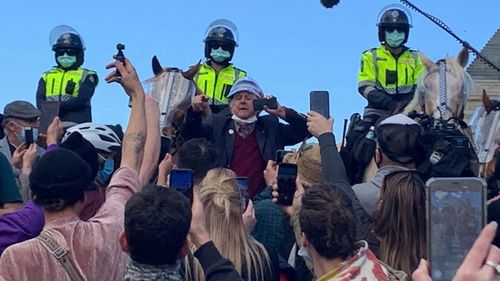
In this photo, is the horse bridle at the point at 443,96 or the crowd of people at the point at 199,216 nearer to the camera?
the crowd of people at the point at 199,216

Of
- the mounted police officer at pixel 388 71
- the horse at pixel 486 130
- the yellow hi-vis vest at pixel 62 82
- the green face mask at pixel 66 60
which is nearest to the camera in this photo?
the horse at pixel 486 130

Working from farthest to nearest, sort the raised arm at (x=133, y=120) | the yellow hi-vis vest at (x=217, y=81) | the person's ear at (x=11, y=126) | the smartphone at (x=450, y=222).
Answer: the yellow hi-vis vest at (x=217, y=81)
the person's ear at (x=11, y=126)
the raised arm at (x=133, y=120)
the smartphone at (x=450, y=222)

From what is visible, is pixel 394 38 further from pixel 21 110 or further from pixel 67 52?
pixel 21 110

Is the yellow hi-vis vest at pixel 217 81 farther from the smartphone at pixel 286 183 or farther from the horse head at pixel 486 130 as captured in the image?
the smartphone at pixel 286 183

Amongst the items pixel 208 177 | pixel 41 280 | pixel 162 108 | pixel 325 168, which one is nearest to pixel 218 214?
pixel 208 177

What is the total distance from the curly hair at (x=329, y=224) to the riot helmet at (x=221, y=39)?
7.81 metres

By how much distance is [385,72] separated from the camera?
1206 centimetres

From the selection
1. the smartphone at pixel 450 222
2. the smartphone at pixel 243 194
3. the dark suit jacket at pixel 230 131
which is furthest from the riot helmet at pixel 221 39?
the smartphone at pixel 450 222

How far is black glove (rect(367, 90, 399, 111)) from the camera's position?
1150cm

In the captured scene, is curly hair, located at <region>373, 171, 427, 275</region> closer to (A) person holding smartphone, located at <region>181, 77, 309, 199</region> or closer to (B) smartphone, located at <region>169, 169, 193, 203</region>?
(B) smartphone, located at <region>169, 169, 193, 203</region>

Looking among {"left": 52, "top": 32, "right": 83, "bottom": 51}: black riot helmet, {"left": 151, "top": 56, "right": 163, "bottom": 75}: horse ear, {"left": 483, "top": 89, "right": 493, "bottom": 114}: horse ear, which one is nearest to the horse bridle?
{"left": 483, "top": 89, "right": 493, "bottom": 114}: horse ear

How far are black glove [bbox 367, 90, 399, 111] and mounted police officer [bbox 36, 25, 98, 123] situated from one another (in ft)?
11.8

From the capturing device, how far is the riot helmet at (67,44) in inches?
546

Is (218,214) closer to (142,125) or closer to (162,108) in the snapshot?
→ (142,125)
